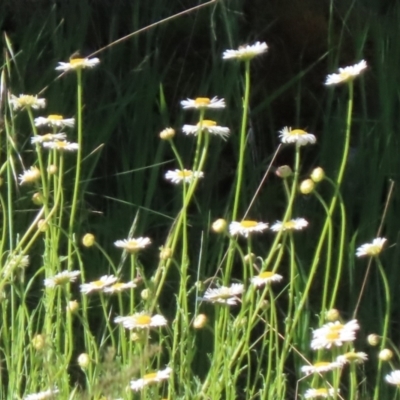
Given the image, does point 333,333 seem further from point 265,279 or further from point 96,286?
point 96,286

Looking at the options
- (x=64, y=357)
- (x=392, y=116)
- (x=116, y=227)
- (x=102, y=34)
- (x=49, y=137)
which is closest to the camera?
(x=64, y=357)

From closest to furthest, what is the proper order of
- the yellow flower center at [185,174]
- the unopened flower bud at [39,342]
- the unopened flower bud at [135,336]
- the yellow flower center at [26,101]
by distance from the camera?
the unopened flower bud at [39,342], the unopened flower bud at [135,336], the yellow flower center at [185,174], the yellow flower center at [26,101]

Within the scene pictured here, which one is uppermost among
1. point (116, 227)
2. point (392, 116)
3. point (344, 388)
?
point (392, 116)

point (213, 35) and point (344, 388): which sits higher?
point (213, 35)

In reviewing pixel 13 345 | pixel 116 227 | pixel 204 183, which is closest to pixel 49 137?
pixel 13 345

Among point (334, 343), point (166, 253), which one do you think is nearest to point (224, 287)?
point (166, 253)

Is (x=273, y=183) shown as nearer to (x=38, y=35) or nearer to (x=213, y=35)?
(x=213, y=35)

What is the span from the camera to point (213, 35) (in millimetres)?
2693

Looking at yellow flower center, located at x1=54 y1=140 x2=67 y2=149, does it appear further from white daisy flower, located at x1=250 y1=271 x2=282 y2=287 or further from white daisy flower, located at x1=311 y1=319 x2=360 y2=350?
white daisy flower, located at x1=311 y1=319 x2=360 y2=350

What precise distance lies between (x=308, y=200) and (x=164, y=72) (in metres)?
0.55

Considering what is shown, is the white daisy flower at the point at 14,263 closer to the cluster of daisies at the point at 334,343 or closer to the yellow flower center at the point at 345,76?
the cluster of daisies at the point at 334,343

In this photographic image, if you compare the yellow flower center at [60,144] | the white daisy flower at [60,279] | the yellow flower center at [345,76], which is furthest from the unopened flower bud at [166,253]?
the yellow flower center at [345,76]

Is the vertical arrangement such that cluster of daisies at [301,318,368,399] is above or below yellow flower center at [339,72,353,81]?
below

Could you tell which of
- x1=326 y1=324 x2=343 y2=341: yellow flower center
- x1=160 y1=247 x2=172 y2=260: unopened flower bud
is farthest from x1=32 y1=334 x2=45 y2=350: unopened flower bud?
x1=326 y1=324 x2=343 y2=341: yellow flower center
